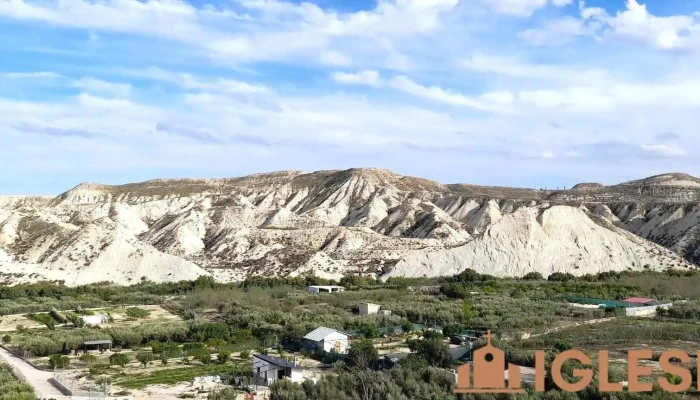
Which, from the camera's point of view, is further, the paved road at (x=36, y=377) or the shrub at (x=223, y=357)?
the shrub at (x=223, y=357)

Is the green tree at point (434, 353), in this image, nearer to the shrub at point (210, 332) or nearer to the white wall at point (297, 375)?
the white wall at point (297, 375)

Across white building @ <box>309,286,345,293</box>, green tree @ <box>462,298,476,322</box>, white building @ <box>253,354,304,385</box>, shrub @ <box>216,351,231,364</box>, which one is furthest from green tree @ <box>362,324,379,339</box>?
white building @ <box>309,286,345,293</box>

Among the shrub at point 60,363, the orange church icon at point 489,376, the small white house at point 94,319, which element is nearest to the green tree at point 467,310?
the orange church icon at point 489,376

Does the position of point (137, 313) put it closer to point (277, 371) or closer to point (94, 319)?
point (94, 319)

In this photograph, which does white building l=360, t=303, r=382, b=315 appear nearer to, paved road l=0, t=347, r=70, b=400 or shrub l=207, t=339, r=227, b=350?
shrub l=207, t=339, r=227, b=350

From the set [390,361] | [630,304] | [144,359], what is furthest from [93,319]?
[630,304]
